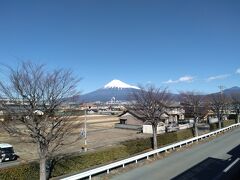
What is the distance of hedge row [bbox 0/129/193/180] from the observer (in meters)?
17.2

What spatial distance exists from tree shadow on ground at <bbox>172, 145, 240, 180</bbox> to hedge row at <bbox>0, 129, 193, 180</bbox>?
6.99 meters

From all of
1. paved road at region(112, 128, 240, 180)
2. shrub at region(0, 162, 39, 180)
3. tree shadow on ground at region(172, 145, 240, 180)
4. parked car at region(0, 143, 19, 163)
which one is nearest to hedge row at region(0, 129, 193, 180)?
shrub at region(0, 162, 39, 180)

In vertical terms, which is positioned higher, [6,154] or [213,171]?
[6,154]

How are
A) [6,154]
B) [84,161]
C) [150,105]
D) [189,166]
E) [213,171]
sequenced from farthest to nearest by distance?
[150,105] → [6,154] → [84,161] → [189,166] → [213,171]

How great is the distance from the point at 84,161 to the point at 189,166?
7869 mm

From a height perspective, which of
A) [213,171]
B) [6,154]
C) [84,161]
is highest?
[6,154]

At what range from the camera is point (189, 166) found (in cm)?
2197

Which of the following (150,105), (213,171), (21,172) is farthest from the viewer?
(150,105)

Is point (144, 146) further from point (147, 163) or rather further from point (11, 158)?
point (11, 158)

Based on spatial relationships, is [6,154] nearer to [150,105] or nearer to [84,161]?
[84,161]

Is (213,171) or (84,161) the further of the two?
(84,161)

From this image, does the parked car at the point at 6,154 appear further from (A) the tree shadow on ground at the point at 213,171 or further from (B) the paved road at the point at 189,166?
(A) the tree shadow on ground at the point at 213,171

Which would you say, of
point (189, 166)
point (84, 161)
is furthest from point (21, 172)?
point (189, 166)

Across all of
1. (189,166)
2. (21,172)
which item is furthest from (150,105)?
(21,172)
